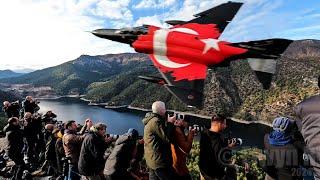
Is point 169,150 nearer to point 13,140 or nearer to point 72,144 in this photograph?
point 72,144

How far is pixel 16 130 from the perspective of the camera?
13.4 m

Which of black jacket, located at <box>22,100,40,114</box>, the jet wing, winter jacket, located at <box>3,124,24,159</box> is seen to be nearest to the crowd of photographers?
winter jacket, located at <box>3,124,24,159</box>

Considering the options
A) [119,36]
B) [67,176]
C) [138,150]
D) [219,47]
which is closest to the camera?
[138,150]

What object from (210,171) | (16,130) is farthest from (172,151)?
(16,130)

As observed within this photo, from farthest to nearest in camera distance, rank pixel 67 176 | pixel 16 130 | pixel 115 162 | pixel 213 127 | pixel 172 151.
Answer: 1. pixel 16 130
2. pixel 67 176
3. pixel 115 162
4. pixel 172 151
5. pixel 213 127

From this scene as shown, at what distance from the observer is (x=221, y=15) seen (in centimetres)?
1775

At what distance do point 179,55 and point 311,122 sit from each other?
12.2 metres

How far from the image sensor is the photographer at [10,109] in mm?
16312

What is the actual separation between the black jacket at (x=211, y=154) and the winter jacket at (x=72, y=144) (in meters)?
4.47

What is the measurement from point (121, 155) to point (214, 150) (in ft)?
8.07

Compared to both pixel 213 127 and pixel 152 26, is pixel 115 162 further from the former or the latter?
pixel 152 26

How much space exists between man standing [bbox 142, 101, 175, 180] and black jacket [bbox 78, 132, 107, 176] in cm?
183

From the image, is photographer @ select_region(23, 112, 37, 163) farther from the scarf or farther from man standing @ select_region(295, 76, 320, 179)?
man standing @ select_region(295, 76, 320, 179)

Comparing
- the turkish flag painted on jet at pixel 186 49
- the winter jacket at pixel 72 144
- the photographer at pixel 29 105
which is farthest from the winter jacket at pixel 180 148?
the photographer at pixel 29 105
